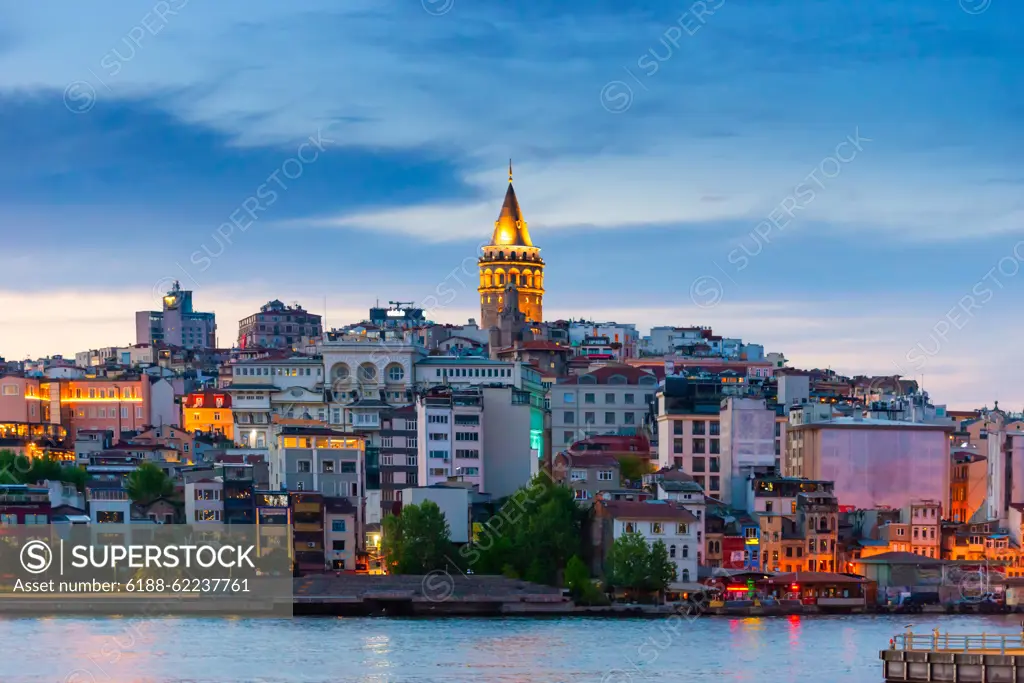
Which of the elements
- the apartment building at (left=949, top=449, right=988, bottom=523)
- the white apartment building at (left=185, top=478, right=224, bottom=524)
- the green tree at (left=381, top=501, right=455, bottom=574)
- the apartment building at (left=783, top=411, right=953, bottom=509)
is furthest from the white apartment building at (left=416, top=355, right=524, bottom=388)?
the green tree at (left=381, top=501, right=455, bottom=574)

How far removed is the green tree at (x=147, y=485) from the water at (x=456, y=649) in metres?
11.8

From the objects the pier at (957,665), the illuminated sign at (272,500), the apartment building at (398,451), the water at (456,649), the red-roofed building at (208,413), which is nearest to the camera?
the pier at (957,665)

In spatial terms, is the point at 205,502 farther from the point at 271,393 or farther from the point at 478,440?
the point at 271,393

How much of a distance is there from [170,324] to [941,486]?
264 feet

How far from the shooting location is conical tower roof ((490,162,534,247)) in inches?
4788

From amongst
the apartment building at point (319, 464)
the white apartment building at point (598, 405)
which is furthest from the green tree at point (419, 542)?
the white apartment building at point (598, 405)

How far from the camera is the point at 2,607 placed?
53.6 metres

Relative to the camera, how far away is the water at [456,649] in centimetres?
3784

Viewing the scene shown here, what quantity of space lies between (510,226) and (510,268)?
105 inches

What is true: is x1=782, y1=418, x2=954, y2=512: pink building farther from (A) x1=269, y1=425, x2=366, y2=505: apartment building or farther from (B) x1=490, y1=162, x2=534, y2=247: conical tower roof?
(B) x1=490, y1=162, x2=534, y2=247: conical tower roof

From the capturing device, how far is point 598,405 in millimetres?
75312

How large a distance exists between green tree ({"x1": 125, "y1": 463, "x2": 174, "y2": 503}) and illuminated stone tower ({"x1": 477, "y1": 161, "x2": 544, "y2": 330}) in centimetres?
5531

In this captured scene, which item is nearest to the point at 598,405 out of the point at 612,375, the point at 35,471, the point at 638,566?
the point at 612,375

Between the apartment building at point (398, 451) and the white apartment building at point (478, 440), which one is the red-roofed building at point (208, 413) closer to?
the apartment building at point (398, 451)
